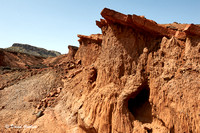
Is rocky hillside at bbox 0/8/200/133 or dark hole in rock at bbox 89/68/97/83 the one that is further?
dark hole in rock at bbox 89/68/97/83

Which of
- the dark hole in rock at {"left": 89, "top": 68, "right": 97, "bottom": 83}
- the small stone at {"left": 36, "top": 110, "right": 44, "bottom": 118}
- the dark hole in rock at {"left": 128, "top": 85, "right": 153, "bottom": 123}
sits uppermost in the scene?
the dark hole in rock at {"left": 89, "top": 68, "right": 97, "bottom": 83}

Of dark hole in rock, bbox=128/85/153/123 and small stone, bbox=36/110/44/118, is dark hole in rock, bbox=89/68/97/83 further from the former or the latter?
small stone, bbox=36/110/44/118

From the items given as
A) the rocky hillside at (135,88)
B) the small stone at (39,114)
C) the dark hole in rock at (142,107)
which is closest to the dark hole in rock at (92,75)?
the rocky hillside at (135,88)

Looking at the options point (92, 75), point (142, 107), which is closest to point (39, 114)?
point (92, 75)

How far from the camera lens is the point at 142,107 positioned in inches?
243

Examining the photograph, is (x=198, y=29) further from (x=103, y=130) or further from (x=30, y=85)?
(x=30, y=85)

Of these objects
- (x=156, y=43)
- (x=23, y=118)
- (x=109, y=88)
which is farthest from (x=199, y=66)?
(x=23, y=118)

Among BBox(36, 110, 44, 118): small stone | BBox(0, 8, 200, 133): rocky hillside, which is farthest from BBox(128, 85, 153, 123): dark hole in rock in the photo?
BBox(36, 110, 44, 118): small stone

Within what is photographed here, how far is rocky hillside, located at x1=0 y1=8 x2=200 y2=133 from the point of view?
4816mm

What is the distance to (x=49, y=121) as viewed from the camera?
8.18m

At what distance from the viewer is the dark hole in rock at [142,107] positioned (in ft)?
18.8

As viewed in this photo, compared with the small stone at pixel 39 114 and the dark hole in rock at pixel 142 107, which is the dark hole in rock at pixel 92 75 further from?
the small stone at pixel 39 114

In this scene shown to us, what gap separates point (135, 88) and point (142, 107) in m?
1.03

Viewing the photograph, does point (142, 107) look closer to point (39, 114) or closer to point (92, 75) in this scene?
point (92, 75)
